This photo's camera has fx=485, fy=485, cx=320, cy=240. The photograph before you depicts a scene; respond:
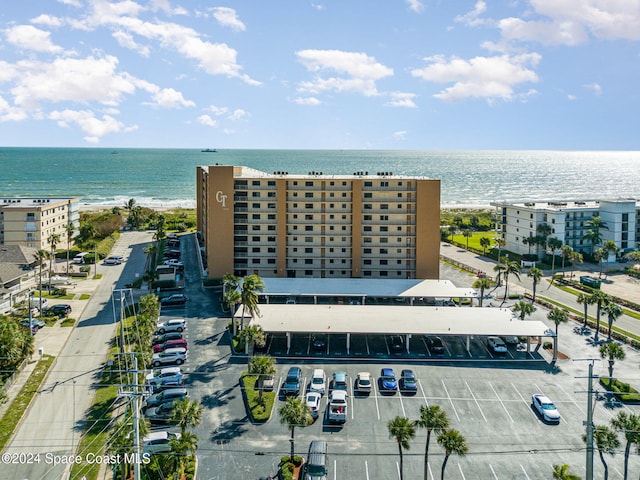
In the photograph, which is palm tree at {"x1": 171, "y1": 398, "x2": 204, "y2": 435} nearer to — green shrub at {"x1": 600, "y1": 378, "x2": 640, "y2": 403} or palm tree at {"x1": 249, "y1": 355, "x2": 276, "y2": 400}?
palm tree at {"x1": 249, "y1": 355, "x2": 276, "y2": 400}

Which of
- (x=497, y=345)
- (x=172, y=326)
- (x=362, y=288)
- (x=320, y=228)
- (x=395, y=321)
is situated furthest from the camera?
(x=320, y=228)

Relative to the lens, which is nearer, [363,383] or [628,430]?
[628,430]

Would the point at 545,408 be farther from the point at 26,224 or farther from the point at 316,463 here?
the point at 26,224

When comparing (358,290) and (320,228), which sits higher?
(320,228)

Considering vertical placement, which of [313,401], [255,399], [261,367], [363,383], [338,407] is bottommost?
[255,399]

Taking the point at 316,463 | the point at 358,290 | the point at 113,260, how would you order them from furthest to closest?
the point at 113,260 → the point at 358,290 → the point at 316,463

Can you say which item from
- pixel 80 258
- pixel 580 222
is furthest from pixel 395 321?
pixel 80 258

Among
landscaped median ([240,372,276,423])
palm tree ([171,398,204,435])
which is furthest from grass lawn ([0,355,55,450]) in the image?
landscaped median ([240,372,276,423])

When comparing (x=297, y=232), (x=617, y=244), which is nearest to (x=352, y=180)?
(x=297, y=232)
